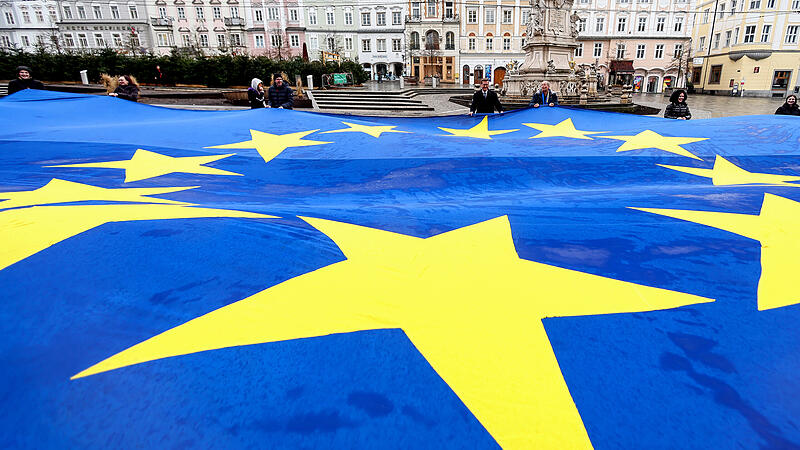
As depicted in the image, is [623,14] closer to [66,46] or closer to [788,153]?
[788,153]

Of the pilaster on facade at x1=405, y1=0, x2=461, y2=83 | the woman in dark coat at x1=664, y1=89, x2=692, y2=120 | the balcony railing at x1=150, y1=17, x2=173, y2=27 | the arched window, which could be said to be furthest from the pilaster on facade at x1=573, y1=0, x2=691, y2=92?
the balcony railing at x1=150, y1=17, x2=173, y2=27

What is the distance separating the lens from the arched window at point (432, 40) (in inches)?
1877

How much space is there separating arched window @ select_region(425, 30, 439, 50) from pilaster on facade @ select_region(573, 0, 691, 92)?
15006 mm

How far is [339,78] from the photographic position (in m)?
27.0

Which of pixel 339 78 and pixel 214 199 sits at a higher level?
pixel 339 78

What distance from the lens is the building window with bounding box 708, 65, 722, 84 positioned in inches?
1590

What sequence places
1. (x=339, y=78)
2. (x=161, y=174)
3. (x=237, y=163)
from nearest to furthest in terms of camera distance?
(x=161, y=174)
(x=237, y=163)
(x=339, y=78)

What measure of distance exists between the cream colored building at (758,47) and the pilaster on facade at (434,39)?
25036 millimetres

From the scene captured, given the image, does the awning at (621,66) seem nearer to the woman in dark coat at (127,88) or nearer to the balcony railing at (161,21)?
the woman in dark coat at (127,88)

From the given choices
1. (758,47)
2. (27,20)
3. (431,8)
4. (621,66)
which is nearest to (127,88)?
(431,8)

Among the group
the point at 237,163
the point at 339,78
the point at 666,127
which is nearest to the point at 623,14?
the point at 339,78

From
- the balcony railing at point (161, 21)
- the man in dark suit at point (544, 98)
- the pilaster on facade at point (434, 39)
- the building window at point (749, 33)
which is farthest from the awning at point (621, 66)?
the balcony railing at point (161, 21)

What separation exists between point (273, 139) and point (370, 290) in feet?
12.7

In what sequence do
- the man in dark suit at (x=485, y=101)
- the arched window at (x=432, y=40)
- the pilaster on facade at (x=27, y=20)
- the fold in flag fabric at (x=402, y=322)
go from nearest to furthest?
the fold in flag fabric at (x=402, y=322) < the man in dark suit at (x=485, y=101) < the arched window at (x=432, y=40) < the pilaster on facade at (x=27, y=20)
